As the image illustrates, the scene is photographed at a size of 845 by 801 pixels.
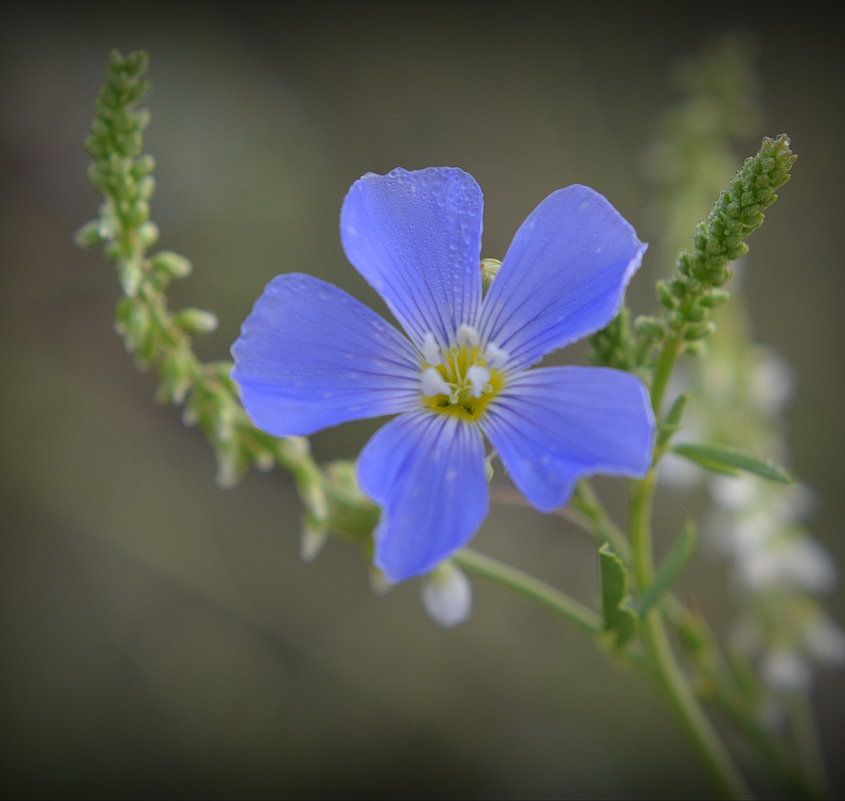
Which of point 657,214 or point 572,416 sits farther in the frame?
point 657,214

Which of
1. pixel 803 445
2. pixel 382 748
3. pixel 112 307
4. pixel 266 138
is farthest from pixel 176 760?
pixel 803 445

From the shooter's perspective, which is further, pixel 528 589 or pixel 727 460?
pixel 528 589

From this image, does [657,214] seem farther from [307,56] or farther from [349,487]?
[307,56]

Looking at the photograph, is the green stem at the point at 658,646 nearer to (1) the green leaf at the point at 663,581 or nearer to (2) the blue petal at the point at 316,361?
(1) the green leaf at the point at 663,581

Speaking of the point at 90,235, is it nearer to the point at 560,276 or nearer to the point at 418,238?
the point at 418,238

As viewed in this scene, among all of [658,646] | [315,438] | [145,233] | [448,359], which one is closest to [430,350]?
[448,359]

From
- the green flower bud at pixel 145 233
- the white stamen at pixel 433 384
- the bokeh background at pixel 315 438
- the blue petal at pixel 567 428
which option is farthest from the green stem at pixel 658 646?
the bokeh background at pixel 315 438

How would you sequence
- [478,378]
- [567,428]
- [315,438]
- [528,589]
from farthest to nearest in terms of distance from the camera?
[315,438]
[528,589]
[478,378]
[567,428]

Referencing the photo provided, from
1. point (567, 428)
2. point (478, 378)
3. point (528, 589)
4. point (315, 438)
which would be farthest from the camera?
point (315, 438)
